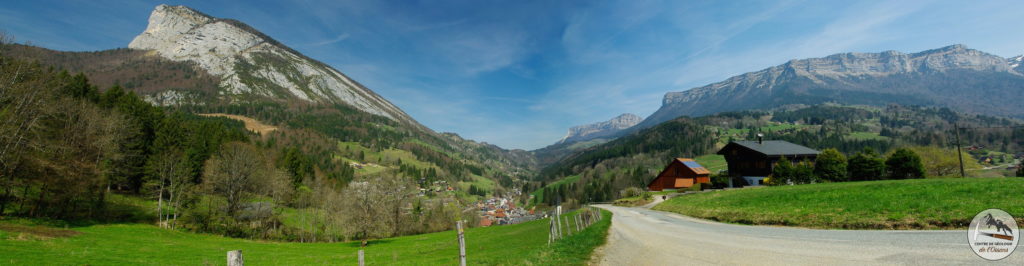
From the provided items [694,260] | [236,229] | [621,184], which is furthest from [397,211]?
[621,184]

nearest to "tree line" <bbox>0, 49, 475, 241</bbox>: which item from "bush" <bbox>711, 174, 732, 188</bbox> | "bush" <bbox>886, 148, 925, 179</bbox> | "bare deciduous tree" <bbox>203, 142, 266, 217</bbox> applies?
"bare deciduous tree" <bbox>203, 142, 266, 217</bbox>

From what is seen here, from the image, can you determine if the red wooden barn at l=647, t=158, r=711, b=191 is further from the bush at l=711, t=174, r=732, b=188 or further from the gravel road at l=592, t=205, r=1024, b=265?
the gravel road at l=592, t=205, r=1024, b=265

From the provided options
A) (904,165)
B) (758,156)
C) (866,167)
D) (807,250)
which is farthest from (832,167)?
(807,250)

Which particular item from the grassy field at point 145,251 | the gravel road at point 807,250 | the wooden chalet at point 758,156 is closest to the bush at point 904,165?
the wooden chalet at point 758,156

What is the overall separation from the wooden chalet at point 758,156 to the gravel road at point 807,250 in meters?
49.2

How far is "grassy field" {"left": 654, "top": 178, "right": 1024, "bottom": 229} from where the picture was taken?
14.5 metres

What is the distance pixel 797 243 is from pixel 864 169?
43.7 m

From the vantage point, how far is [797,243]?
13.5 meters

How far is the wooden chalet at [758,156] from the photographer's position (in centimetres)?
5791

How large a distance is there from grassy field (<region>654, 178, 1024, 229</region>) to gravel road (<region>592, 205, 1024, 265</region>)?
1.80 metres

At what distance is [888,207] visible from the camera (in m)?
17.5

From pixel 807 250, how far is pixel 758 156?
57295mm

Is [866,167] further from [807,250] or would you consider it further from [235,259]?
[235,259]

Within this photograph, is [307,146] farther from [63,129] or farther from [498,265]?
[498,265]
